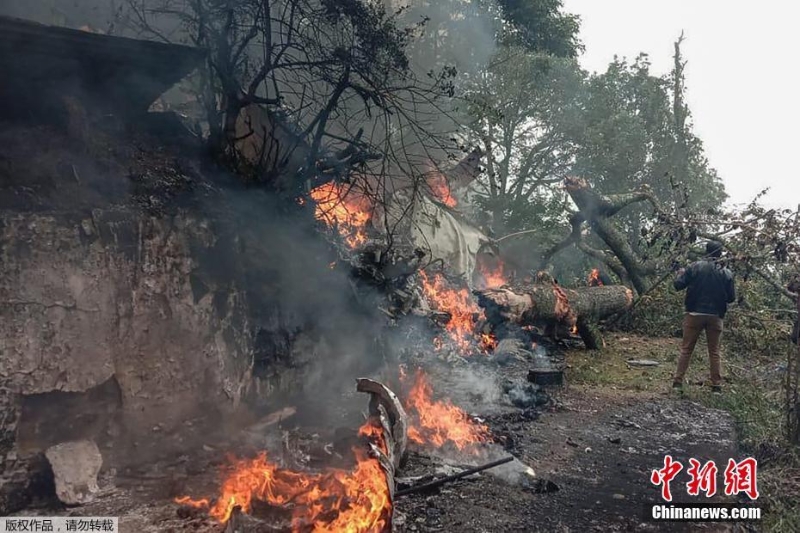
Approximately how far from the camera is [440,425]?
219 inches

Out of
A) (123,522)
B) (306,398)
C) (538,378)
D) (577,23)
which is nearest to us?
(123,522)

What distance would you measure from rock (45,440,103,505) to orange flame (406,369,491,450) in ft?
9.17

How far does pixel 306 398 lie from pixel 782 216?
524 cm

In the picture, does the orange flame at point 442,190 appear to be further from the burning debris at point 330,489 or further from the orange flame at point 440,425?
the burning debris at point 330,489

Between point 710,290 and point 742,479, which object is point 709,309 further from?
point 742,479

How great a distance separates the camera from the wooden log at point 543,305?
9.47m

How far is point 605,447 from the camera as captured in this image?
535cm

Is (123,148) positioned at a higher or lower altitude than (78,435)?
higher

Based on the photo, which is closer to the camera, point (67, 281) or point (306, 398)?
point (67, 281)

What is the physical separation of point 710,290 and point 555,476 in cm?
467

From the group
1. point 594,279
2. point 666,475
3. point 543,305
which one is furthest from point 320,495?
point 594,279

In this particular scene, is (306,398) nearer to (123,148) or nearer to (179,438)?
(179,438)

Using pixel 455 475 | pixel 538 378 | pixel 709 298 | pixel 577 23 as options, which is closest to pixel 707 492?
pixel 455 475

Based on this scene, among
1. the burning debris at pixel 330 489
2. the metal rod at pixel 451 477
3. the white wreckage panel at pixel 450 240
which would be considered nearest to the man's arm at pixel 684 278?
the metal rod at pixel 451 477
